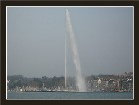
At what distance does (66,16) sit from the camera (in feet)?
29.0

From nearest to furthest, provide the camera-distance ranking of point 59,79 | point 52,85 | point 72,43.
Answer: point 72,43 < point 59,79 < point 52,85

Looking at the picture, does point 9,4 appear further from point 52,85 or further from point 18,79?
point 52,85

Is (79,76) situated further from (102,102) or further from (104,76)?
(102,102)

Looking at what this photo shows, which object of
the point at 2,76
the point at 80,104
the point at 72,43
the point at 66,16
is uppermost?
the point at 66,16

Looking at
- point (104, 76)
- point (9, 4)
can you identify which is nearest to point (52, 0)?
point (9, 4)

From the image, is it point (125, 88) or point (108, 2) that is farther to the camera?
point (125, 88)

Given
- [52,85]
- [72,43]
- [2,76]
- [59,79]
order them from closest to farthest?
1. [2,76]
2. [72,43]
3. [59,79]
4. [52,85]

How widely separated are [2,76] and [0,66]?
0.15m

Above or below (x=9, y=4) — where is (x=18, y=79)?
below

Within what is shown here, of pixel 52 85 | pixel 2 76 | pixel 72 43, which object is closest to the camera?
pixel 2 76

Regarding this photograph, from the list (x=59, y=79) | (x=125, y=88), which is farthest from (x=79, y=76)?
(x=125, y=88)

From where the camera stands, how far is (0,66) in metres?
6.04

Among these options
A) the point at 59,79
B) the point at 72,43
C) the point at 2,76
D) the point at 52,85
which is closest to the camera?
the point at 2,76

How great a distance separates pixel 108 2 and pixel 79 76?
3.76 metres
